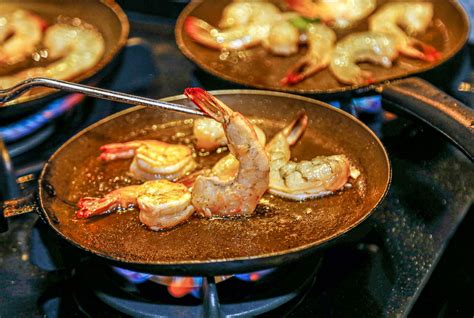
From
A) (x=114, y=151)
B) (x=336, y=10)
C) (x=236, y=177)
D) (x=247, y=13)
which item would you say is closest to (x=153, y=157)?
(x=114, y=151)

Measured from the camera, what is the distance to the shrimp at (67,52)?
3.40m

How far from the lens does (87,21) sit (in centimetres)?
396

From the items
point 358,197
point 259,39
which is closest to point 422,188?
point 358,197

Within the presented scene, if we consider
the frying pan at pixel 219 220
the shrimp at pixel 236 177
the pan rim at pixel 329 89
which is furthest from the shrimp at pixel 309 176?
the pan rim at pixel 329 89

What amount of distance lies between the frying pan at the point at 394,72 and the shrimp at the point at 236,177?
785 millimetres

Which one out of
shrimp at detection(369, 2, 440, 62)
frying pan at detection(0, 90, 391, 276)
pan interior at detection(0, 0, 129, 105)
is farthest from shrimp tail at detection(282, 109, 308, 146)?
shrimp at detection(369, 2, 440, 62)

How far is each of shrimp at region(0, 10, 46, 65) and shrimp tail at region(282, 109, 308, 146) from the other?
5.91 feet

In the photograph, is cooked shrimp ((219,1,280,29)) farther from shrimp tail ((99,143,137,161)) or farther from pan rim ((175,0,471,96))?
shrimp tail ((99,143,137,161))

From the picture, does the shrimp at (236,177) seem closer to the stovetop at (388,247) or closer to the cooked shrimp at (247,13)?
the stovetop at (388,247)

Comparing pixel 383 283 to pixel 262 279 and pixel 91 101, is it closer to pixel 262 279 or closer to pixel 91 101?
pixel 262 279

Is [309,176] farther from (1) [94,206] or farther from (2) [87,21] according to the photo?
(2) [87,21]

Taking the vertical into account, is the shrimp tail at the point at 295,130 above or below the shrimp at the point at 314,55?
above

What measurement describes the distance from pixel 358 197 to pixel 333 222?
17cm

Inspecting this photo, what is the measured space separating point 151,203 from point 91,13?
7.02ft
